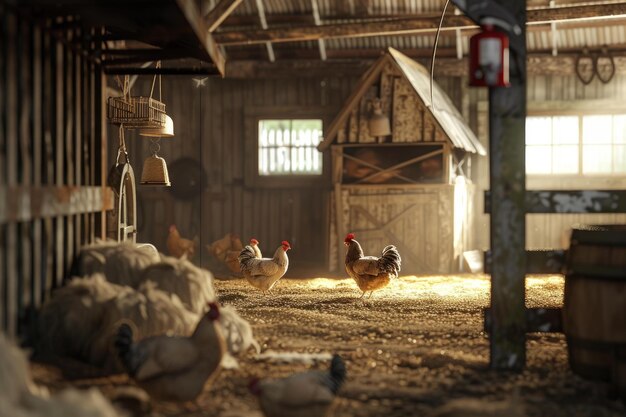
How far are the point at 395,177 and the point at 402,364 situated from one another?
8862 millimetres

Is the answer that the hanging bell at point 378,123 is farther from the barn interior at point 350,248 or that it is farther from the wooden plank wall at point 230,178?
the wooden plank wall at point 230,178

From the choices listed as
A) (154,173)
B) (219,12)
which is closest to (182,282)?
(154,173)

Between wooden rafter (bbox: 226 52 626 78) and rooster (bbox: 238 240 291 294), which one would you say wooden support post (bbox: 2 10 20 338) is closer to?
rooster (bbox: 238 240 291 294)

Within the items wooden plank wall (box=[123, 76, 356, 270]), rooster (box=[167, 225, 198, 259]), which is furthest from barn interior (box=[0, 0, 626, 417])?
wooden plank wall (box=[123, 76, 356, 270])

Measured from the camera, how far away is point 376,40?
1738 centimetres

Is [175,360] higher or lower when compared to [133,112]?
lower

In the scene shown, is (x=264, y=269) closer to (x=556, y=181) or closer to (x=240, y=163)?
(x=240, y=163)

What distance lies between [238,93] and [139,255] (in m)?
10.8

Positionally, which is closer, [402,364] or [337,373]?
[337,373]

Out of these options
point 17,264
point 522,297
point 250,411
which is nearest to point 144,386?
A: point 250,411

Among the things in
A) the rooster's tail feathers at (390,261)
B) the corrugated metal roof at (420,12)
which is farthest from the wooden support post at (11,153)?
the corrugated metal roof at (420,12)

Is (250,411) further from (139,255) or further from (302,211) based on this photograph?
(302,211)

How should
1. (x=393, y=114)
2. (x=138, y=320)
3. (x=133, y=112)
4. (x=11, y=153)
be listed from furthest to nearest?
(x=393, y=114) < (x=133, y=112) < (x=138, y=320) < (x=11, y=153)

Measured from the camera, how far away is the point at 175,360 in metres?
5.07
